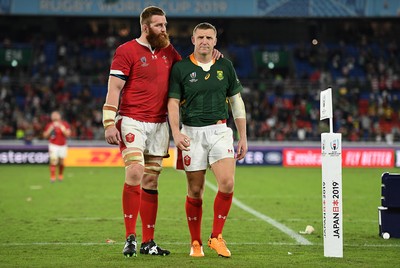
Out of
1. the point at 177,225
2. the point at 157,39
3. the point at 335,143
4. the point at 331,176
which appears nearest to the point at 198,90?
the point at 157,39

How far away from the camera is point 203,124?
26.0 feet

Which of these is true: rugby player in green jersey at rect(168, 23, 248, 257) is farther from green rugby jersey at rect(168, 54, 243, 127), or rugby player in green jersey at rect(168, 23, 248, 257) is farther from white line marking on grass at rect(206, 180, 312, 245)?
white line marking on grass at rect(206, 180, 312, 245)

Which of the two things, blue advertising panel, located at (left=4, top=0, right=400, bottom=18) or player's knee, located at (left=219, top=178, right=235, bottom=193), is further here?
blue advertising panel, located at (left=4, top=0, right=400, bottom=18)

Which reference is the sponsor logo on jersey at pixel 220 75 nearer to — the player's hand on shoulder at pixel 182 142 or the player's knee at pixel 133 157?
the player's hand on shoulder at pixel 182 142

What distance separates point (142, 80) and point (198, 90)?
0.58 m

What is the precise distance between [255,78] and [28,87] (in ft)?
36.3

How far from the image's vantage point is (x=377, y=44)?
42281mm

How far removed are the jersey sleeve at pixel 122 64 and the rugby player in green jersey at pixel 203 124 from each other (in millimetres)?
455

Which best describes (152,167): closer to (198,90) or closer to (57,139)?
(198,90)

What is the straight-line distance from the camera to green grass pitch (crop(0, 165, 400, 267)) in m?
7.60

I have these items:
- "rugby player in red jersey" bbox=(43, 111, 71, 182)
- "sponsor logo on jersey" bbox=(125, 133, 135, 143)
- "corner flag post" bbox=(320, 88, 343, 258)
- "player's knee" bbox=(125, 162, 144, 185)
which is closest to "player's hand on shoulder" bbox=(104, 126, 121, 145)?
"sponsor logo on jersey" bbox=(125, 133, 135, 143)

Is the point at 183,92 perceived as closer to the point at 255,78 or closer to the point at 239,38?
the point at 255,78

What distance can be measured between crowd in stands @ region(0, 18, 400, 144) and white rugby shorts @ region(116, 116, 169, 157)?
23.6m

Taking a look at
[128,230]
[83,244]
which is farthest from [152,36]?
[83,244]
